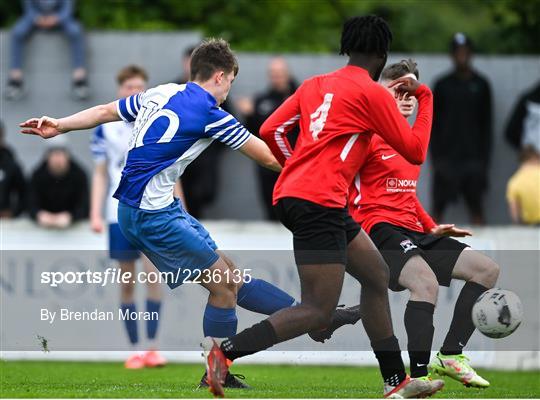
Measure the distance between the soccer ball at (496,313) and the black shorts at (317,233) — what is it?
1.40 meters

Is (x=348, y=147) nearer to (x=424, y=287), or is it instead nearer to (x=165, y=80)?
(x=424, y=287)

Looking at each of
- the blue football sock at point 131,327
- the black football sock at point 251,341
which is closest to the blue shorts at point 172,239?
the black football sock at point 251,341

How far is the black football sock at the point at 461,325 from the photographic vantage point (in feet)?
27.9

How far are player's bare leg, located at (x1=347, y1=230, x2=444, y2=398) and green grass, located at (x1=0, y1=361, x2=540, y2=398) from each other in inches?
14.9

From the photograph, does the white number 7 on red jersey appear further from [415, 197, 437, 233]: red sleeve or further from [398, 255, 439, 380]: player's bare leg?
[415, 197, 437, 233]: red sleeve

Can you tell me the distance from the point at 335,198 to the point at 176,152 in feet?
3.77

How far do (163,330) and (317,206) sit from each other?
4537 millimetres

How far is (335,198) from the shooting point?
292 inches

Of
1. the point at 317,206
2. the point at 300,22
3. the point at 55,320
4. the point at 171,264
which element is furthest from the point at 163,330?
the point at 300,22

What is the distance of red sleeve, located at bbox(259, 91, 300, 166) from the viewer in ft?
25.3

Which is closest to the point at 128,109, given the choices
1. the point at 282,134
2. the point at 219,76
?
the point at 219,76

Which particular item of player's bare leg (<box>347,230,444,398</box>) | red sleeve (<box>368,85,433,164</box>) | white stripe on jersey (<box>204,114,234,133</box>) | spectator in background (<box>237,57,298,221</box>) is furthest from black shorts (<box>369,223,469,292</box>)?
spectator in background (<box>237,57,298,221</box>)

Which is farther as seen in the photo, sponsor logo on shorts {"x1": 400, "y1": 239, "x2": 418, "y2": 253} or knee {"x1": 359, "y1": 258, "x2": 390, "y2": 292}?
sponsor logo on shorts {"x1": 400, "y1": 239, "x2": 418, "y2": 253}

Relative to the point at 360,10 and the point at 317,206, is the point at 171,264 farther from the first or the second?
the point at 360,10
